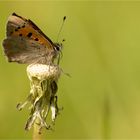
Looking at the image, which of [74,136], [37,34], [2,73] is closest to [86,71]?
[2,73]

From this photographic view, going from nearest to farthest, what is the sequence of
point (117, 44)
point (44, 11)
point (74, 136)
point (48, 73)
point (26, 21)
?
point (48, 73) → point (26, 21) → point (74, 136) → point (117, 44) → point (44, 11)

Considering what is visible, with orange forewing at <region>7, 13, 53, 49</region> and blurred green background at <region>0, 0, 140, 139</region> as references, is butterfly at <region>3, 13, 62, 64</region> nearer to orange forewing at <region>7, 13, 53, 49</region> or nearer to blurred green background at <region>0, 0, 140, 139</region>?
orange forewing at <region>7, 13, 53, 49</region>

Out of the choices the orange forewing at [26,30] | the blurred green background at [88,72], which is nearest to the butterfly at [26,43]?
the orange forewing at [26,30]

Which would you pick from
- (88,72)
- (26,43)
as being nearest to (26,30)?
(26,43)

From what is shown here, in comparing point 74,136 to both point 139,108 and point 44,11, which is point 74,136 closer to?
point 139,108

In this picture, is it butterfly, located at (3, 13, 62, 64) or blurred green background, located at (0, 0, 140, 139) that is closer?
butterfly, located at (3, 13, 62, 64)

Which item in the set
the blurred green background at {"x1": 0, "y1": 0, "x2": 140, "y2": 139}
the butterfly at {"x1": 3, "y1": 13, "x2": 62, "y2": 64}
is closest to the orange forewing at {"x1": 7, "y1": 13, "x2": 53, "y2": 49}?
the butterfly at {"x1": 3, "y1": 13, "x2": 62, "y2": 64}
